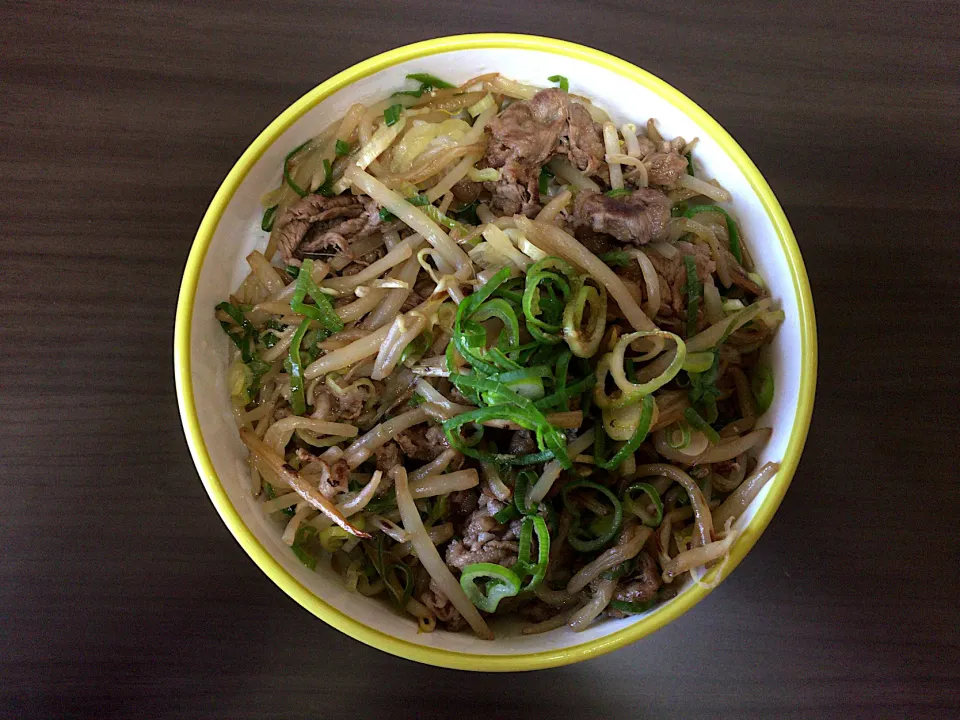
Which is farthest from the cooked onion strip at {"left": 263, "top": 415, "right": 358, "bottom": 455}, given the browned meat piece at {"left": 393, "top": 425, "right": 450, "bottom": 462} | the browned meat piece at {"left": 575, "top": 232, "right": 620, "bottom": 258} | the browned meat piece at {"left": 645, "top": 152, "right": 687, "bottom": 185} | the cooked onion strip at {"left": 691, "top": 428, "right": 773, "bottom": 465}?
the browned meat piece at {"left": 645, "top": 152, "right": 687, "bottom": 185}

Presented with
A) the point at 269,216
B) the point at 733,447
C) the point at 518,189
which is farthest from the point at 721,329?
the point at 269,216

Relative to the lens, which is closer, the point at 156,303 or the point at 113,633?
the point at 113,633

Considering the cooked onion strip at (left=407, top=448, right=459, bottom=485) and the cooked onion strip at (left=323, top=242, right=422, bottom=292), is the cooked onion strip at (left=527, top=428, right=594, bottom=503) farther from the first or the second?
the cooked onion strip at (left=323, top=242, right=422, bottom=292)

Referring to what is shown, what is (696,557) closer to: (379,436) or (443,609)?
(443,609)

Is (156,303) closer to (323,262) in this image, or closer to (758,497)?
(323,262)

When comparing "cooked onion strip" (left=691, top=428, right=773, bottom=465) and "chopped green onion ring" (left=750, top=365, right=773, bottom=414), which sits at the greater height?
"chopped green onion ring" (left=750, top=365, right=773, bottom=414)

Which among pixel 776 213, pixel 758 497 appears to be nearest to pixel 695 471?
pixel 758 497
